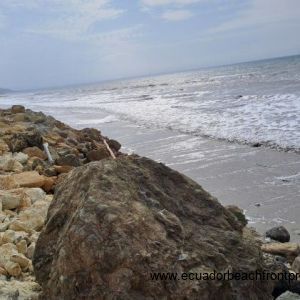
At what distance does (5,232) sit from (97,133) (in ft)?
26.1

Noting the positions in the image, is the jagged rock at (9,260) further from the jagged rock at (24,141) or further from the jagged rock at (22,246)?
the jagged rock at (24,141)

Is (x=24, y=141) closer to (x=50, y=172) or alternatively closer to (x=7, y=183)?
(x=50, y=172)

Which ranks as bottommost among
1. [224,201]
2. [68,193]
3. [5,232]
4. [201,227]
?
[224,201]

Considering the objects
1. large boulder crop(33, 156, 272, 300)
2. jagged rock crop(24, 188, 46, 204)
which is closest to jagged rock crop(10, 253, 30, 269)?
large boulder crop(33, 156, 272, 300)

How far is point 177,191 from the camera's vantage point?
10.4ft

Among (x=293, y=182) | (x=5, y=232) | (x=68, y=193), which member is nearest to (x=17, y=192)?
(x=5, y=232)

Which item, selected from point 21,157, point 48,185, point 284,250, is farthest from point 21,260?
point 21,157

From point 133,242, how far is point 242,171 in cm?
601

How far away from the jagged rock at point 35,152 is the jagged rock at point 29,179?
5.33 ft

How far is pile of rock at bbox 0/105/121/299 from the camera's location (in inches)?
129

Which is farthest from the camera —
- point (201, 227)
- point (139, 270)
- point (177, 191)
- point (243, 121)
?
point (243, 121)

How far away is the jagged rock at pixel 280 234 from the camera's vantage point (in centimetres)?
501

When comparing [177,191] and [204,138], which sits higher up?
[177,191]

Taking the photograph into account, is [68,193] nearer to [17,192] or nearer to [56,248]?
[56,248]
